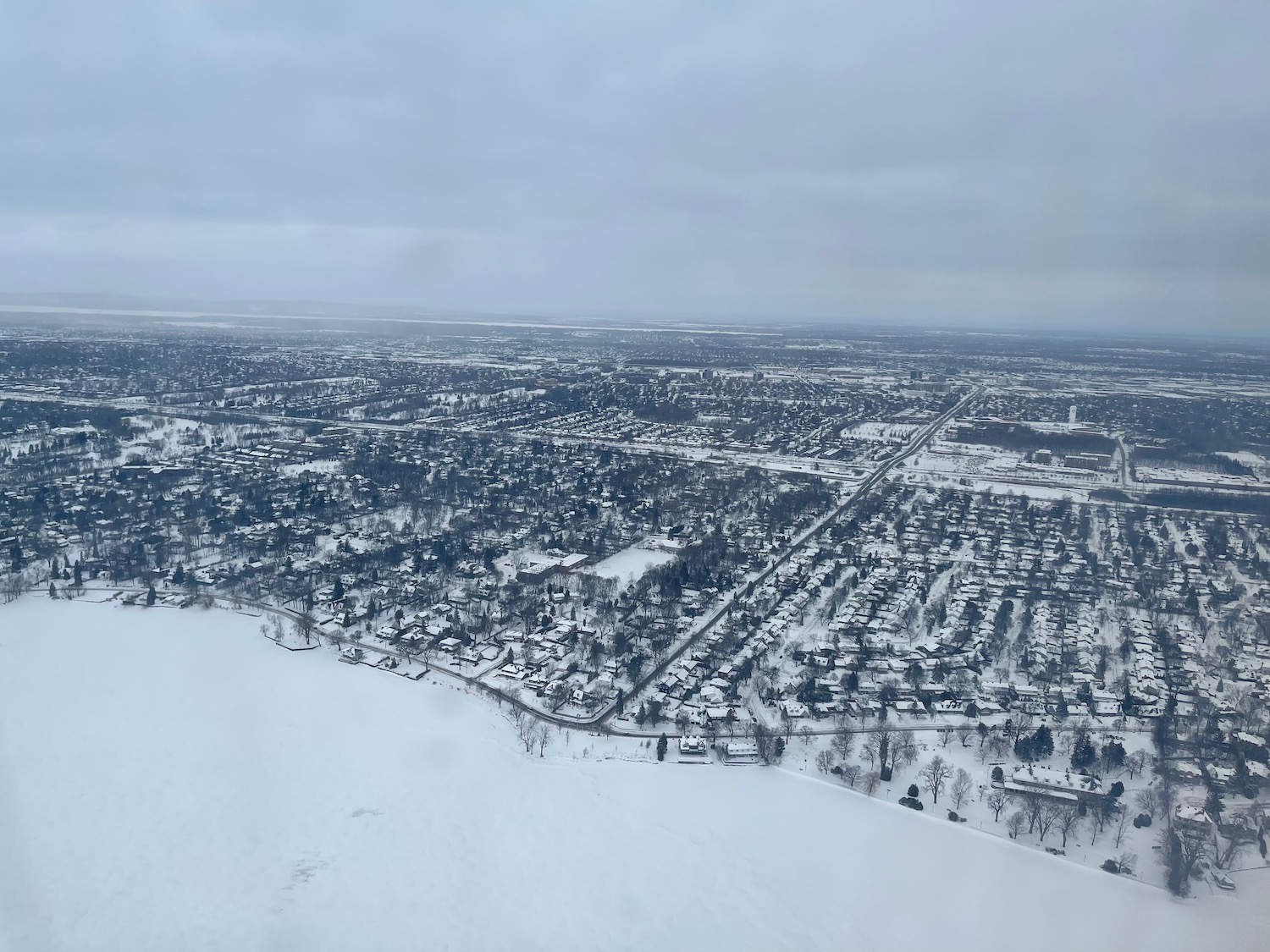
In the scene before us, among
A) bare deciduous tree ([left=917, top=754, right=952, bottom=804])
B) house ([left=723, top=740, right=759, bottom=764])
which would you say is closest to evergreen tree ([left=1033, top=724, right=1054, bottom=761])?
bare deciduous tree ([left=917, top=754, right=952, bottom=804])

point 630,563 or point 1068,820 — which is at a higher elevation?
point 630,563

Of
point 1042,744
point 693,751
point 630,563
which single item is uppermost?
point 630,563

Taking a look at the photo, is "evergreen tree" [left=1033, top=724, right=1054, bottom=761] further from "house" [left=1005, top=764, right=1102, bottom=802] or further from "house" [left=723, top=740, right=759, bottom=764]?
"house" [left=723, top=740, right=759, bottom=764]

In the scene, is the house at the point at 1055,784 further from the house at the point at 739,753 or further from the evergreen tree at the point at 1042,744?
the house at the point at 739,753

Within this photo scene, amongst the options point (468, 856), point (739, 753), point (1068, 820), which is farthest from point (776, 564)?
point (468, 856)

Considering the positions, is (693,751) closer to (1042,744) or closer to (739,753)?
(739,753)

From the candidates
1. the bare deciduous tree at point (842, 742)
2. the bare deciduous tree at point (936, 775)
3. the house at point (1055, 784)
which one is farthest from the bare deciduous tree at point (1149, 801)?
the bare deciduous tree at point (842, 742)
